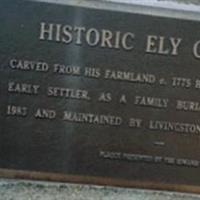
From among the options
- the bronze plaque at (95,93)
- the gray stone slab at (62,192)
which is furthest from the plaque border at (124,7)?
the gray stone slab at (62,192)

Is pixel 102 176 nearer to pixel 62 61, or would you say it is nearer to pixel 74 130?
pixel 74 130

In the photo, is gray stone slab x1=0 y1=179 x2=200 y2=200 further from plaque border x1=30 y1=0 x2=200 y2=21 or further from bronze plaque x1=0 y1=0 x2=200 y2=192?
plaque border x1=30 y1=0 x2=200 y2=21

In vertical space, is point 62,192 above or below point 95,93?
below

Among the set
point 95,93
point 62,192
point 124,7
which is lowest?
point 62,192

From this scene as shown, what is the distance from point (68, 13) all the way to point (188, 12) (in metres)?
0.62

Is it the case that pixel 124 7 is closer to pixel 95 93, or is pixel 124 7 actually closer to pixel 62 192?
pixel 95 93

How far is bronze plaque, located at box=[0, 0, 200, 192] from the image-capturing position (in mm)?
3678

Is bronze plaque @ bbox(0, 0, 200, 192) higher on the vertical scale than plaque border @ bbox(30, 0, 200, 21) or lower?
lower

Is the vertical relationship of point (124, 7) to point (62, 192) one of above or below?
above

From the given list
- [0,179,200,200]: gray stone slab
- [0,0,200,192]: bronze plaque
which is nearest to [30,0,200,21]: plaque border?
[0,0,200,192]: bronze plaque

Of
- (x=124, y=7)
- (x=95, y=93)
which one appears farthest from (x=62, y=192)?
(x=124, y=7)

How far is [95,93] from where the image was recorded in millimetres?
3705

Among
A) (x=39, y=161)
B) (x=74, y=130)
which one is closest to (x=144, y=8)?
(x=74, y=130)

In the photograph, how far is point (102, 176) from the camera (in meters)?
3.76
